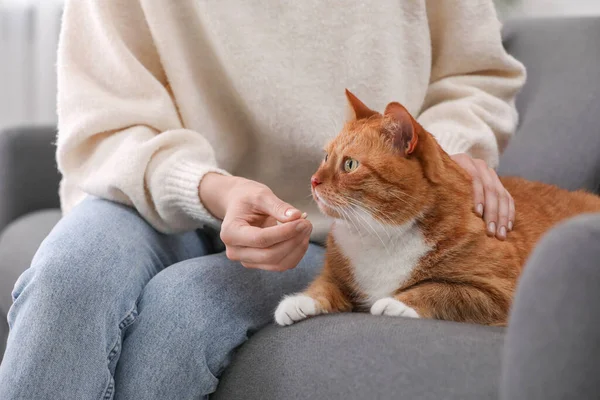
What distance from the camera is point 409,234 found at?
1.01 meters

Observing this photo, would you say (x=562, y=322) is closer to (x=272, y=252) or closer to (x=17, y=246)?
(x=272, y=252)

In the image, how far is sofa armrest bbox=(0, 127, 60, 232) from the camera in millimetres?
2135

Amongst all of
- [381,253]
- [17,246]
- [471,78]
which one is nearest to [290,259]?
[381,253]

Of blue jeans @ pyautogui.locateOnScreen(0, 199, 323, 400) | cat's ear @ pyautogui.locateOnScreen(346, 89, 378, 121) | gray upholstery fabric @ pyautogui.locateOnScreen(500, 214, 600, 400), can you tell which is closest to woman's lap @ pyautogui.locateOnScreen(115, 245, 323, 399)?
blue jeans @ pyautogui.locateOnScreen(0, 199, 323, 400)

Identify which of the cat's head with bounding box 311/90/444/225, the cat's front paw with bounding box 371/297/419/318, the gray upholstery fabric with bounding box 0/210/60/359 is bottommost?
the gray upholstery fabric with bounding box 0/210/60/359

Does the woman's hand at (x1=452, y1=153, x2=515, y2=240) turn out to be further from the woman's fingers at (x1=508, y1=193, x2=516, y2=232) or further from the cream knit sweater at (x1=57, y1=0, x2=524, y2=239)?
the cream knit sweater at (x1=57, y1=0, x2=524, y2=239)

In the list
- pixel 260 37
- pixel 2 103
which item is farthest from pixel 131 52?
pixel 2 103

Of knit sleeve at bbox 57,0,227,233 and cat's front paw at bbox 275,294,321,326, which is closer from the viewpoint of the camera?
cat's front paw at bbox 275,294,321,326

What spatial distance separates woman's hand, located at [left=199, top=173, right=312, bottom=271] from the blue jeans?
0.09 meters

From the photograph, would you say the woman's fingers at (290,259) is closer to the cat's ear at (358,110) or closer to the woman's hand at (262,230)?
the woman's hand at (262,230)

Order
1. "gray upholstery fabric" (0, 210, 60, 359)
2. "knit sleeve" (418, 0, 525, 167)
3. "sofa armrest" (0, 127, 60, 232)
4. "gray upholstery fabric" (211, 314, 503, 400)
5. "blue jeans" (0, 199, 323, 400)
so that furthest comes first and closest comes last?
"sofa armrest" (0, 127, 60, 232), "gray upholstery fabric" (0, 210, 60, 359), "knit sleeve" (418, 0, 525, 167), "blue jeans" (0, 199, 323, 400), "gray upholstery fabric" (211, 314, 503, 400)

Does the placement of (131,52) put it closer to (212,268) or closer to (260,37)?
(260,37)

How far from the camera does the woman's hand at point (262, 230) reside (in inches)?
37.3

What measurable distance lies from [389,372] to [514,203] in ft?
1.35
